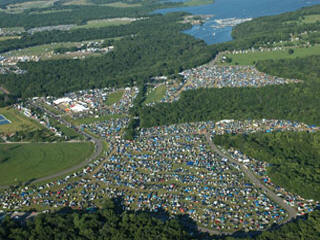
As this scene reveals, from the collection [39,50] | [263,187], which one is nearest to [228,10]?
[39,50]

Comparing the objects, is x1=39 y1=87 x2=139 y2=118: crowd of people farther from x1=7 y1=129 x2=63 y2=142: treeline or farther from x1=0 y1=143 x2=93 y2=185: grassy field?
x1=0 y1=143 x2=93 y2=185: grassy field

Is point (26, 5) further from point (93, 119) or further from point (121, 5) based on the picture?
point (93, 119)

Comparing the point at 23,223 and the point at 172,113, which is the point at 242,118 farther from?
the point at 23,223

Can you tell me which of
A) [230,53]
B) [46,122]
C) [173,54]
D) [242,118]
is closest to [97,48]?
[173,54]

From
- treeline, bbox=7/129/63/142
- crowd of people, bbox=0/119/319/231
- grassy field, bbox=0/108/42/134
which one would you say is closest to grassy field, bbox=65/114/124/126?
treeline, bbox=7/129/63/142

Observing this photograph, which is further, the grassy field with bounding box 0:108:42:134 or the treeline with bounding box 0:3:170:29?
the treeline with bounding box 0:3:170:29

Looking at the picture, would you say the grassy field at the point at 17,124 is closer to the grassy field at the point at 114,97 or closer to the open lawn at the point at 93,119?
the open lawn at the point at 93,119

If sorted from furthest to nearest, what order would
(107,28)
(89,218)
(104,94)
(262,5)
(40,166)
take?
(262,5), (107,28), (104,94), (40,166), (89,218)
